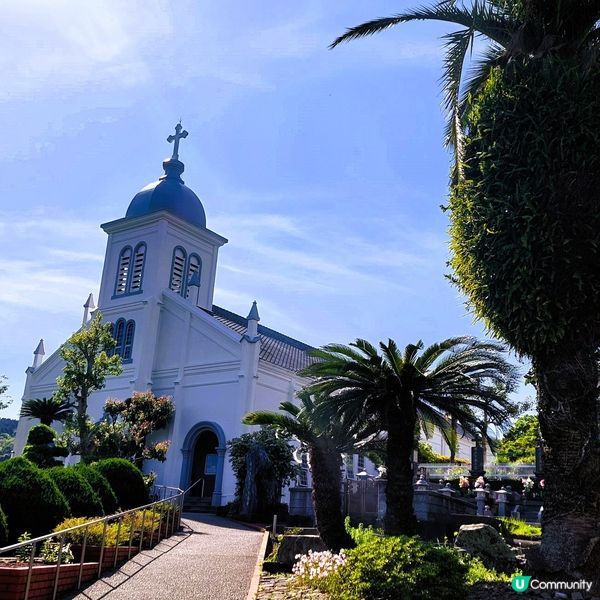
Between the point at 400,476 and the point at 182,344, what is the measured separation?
22.2 meters

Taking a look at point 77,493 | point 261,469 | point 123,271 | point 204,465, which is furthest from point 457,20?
point 123,271

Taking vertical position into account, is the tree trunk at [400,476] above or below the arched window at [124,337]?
below

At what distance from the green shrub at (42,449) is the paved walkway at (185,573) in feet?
22.5

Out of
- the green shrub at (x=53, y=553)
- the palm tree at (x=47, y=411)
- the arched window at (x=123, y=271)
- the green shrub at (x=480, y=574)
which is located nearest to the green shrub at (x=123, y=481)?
the green shrub at (x=53, y=553)

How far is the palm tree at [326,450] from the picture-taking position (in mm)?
14633

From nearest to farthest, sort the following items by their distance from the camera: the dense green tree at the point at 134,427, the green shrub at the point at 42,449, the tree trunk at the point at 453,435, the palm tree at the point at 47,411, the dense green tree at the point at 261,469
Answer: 1. the tree trunk at the point at 453,435
2. the green shrub at the point at 42,449
3. the dense green tree at the point at 261,469
4. the dense green tree at the point at 134,427
5. the palm tree at the point at 47,411

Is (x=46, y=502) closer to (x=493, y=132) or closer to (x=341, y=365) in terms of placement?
(x=341, y=365)

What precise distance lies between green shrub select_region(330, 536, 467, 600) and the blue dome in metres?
30.5

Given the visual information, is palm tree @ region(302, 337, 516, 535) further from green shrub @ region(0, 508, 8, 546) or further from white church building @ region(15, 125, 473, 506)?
white church building @ region(15, 125, 473, 506)

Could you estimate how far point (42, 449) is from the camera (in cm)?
2214

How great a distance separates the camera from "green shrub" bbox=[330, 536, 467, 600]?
26.9ft

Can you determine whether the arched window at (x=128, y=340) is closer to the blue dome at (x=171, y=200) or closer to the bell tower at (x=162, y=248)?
the bell tower at (x=162, y=248)

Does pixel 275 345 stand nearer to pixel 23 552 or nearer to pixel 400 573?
pixel 23 552

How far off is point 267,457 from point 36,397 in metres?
21.7
